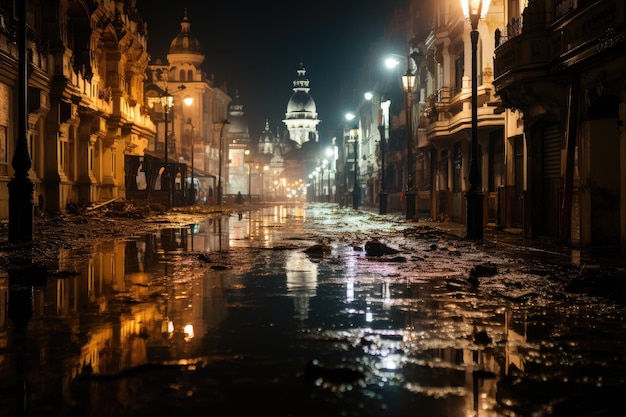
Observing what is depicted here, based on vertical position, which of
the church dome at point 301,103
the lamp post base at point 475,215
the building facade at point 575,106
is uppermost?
the church dome at point 301,103

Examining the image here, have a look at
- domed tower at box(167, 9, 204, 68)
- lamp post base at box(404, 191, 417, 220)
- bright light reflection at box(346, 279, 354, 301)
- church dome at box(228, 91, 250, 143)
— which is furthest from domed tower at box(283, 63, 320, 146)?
bright light reflection at box(346, 279, 354, 301)

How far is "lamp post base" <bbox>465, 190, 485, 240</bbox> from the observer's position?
17.3m

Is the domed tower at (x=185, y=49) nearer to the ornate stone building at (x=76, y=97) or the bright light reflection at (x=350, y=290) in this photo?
the ornate stone building at (x=76, y=97)

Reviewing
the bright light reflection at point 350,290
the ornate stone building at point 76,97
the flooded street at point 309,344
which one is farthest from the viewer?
the ornate stone building at point 76,97

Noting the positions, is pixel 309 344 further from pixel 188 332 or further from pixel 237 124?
pixel 237 124

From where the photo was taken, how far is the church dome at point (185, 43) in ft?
332

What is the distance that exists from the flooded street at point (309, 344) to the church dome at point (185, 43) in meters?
95.6

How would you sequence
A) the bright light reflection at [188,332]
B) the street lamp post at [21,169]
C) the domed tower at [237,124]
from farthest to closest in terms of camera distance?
1. the domed tower at [237,124]
2. the street lamp post at [21,169]
3. the bright light reflection at [188,332]

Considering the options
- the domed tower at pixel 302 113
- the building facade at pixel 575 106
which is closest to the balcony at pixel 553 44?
the building facade at pixel 575 106

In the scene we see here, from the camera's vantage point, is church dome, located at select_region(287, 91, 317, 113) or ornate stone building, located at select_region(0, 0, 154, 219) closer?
ornate stone building, located at select_region(0, 0, 154, 219)

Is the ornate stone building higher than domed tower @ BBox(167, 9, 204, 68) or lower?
lower

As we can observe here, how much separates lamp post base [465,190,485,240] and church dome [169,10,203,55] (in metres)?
89.4

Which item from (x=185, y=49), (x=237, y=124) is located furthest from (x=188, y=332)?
(x=237, y=124)

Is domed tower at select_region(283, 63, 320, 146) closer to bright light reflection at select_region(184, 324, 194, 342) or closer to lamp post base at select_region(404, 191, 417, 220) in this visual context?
lamp post base at select_region(404, 191, 417, 220)
